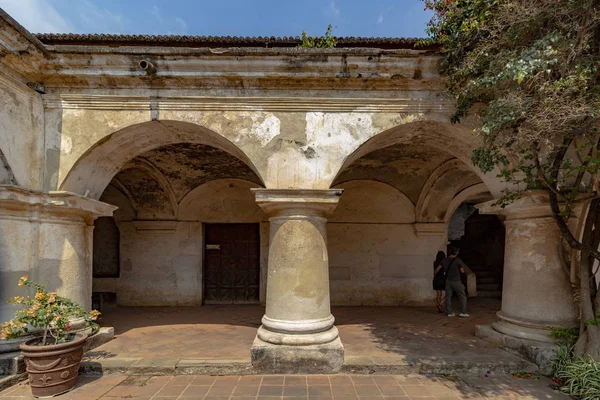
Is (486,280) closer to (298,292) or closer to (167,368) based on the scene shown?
(298,292)

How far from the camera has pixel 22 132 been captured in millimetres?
4098

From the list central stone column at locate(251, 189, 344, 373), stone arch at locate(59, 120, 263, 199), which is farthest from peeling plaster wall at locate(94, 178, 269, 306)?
central stone column at locate(251, 189, 344, 373)

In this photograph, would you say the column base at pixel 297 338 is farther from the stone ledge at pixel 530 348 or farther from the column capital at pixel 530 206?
the column capital at pixel 530 206

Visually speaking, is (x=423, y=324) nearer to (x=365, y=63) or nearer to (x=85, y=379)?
(x=365, y=63)

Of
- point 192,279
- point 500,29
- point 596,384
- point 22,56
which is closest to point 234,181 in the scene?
point 192,279

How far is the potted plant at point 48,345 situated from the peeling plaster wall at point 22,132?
1.36m

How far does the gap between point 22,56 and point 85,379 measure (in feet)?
13.1

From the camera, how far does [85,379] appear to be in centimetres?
383

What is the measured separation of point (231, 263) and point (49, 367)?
471 centimetres

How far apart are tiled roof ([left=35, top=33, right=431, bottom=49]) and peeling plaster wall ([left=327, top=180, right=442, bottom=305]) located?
3238 mm

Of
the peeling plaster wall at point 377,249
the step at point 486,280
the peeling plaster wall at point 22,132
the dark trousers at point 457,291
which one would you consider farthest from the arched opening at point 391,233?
the peeling plaster wall at point 22,132

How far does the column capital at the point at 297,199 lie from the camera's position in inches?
162

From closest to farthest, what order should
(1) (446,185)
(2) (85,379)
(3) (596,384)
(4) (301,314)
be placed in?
(3) (596,384) < (2) (85,379) < (4) (301,314) < (1) (446,185)

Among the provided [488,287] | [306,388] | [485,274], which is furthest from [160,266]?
[485,274]
